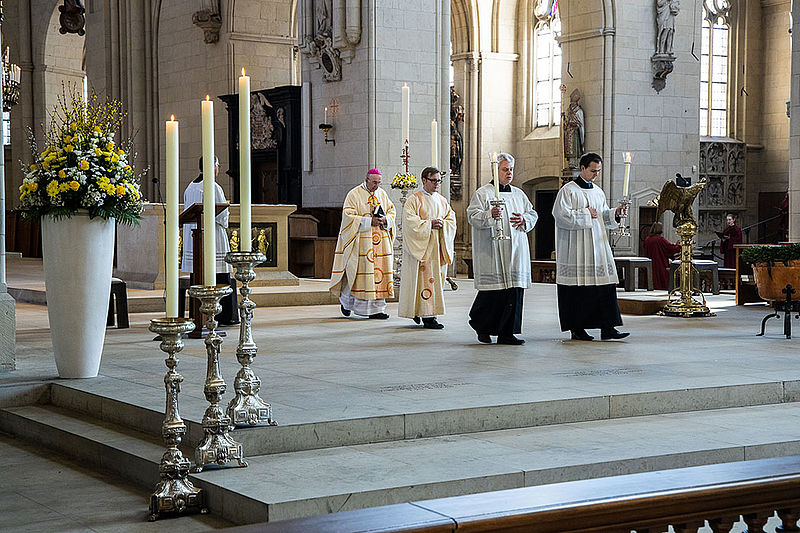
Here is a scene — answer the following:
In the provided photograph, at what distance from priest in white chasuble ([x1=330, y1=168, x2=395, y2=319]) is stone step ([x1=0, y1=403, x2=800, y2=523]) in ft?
16.6

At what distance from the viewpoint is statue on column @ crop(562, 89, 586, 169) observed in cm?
1967

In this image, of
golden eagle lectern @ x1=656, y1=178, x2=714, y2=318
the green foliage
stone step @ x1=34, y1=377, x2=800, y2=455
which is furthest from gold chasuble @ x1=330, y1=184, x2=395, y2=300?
stone step @ x1=34, y1=377, x2=800, y2=455

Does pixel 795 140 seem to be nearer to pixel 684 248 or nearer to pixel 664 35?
pixel 684 248

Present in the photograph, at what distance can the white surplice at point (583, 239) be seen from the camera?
9.04 meters

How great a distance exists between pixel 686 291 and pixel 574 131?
28.7 feet

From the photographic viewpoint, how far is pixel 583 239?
358 inches

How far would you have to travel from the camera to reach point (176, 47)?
22078mm

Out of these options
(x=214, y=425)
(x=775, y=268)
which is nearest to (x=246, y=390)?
(x=214, y=425)

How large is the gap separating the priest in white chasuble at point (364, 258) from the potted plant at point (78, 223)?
452cm

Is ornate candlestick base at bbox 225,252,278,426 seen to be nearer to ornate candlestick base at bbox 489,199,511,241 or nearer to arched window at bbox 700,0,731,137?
ornate candlestick base at bbox 489,199,511,241

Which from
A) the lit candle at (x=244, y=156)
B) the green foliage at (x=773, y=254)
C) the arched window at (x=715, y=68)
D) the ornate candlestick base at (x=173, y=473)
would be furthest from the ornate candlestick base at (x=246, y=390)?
the arched window at (x=715, y=68)

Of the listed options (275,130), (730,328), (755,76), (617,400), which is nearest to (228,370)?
(617,400)

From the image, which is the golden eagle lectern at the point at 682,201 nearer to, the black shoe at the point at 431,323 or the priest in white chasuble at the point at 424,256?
the priest in white chasuble at the point at 424,256

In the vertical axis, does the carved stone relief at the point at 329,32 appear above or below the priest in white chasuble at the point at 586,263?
above
